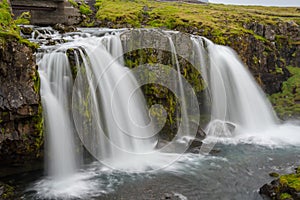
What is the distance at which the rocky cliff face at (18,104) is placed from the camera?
9375 millimetres

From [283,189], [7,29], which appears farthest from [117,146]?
[283,189]

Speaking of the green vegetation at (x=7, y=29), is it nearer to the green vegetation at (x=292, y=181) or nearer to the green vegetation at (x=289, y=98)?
the green vegetation at (x=292, y=181)

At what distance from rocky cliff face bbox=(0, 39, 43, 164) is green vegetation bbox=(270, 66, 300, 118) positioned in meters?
17.8

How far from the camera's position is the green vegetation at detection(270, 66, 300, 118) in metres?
22.2

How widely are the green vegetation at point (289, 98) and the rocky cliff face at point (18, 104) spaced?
58.3 feet

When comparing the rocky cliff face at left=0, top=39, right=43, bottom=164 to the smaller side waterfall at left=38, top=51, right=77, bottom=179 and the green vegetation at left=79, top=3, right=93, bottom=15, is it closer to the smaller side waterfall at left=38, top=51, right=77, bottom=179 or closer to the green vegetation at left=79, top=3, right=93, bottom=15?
the smaller side waterfall at left=38, top=51, right=77, bottom=179

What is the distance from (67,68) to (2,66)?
2.85 metres

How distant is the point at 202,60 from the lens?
715 inches

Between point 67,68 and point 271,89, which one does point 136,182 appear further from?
point 271,89

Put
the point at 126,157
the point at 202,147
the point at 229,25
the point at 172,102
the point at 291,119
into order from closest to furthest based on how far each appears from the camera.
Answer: the point at 126,157, the point at 202,147, the point at 172,102, the point at 291,119, the point at 229,25

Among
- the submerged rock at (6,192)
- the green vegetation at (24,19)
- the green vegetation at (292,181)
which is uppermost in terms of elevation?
the green vegetation at (24,19)

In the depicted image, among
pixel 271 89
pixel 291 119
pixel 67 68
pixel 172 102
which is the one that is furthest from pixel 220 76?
pixel 67 68

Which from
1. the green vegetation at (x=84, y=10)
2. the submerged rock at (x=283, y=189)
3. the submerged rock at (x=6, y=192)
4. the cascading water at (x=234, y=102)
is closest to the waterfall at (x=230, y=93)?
the cascading water at (x=234, y=102)

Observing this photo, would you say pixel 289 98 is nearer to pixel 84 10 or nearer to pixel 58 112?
pixel 84 10
